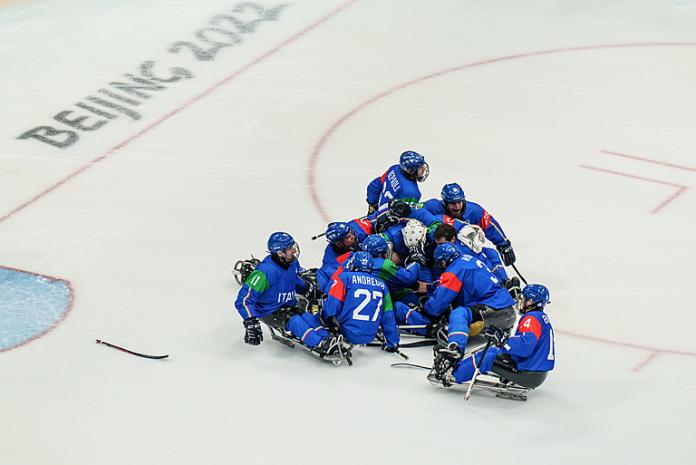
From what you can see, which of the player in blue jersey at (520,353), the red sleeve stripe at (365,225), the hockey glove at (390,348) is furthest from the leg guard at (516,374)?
the red sleeve stripe at (365,225)

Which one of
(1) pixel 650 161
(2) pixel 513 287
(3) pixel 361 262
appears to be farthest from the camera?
(1) pixel 650 161

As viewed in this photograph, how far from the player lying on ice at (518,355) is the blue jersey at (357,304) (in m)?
0.51

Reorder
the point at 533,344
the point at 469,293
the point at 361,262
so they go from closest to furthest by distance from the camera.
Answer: the point at 533,344, the point at 361,262, the point at 469,293

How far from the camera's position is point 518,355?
7195mm

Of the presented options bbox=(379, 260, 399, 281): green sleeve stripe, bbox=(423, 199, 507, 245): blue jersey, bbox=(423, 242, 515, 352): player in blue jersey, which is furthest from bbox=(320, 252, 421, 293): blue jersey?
bbox=(423, 199, 507, 245): blue jersey

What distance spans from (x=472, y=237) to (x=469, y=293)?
1.90 ft

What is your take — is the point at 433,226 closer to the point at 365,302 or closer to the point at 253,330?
the point at 365,302

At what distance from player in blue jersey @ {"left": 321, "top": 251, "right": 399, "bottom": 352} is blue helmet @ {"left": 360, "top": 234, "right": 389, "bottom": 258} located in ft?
1.02

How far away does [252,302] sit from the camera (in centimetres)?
780

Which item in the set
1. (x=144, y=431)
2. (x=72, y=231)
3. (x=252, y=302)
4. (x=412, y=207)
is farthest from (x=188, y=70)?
(x=144, y=431)

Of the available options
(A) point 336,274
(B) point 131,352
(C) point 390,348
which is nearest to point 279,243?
(A) point 336,274

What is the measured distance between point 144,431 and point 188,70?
658 cm

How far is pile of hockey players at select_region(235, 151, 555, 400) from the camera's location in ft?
24.0

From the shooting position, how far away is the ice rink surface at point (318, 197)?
7.14 meters
